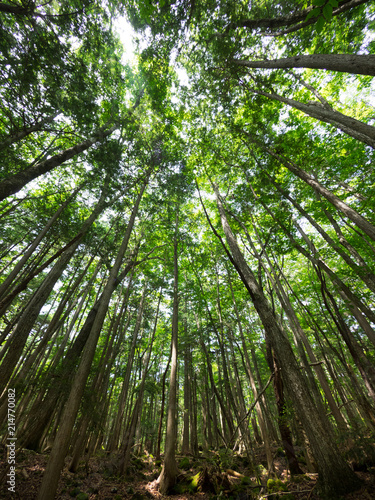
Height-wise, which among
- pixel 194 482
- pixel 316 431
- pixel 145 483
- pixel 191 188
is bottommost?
pixel 145 483

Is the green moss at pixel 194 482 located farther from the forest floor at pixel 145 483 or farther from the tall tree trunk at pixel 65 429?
the tall tree trunk at pixel 65 429

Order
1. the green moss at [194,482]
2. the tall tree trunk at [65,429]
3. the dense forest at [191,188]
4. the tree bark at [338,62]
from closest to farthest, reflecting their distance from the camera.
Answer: the tall tree trunk at [65,429]
the tree bark at [338,62]
the dense forest at [191,188]
the green moss at [194,482]

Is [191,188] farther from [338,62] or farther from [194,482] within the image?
[194,482]

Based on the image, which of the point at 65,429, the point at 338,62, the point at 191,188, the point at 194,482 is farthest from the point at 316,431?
the point at 191,188

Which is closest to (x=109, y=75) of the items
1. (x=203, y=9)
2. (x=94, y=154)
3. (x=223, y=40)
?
(x=94, y=154)

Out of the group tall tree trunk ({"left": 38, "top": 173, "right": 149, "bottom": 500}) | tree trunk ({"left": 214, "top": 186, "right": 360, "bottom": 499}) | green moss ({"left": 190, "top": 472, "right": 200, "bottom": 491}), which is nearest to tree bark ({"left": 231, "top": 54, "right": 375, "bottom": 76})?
tree trunk ({"left": 214, "top": 186, "right": 360, "bottom": 499})

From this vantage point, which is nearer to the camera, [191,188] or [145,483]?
[145,483]

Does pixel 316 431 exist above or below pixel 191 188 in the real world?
below

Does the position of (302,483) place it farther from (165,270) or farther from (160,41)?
(160,41)

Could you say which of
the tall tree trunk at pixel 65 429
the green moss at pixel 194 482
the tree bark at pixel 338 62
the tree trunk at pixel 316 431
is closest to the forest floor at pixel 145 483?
the green moss at pixel 194 482

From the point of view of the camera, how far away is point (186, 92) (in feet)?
33.3

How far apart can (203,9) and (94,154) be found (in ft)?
22.1

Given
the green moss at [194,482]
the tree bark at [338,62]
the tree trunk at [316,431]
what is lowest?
the green moss at [194,482]

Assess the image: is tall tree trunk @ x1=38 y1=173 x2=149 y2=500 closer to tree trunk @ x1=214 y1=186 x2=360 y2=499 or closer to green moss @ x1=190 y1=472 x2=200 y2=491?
tree trunk @ x1=214 y1=186 x2=360 y2=499
